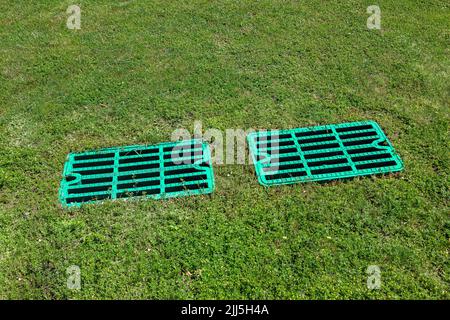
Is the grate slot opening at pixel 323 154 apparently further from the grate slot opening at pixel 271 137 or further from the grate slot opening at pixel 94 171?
the grate slot opening at pixel 94 171

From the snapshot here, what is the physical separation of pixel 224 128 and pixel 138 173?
1019mm

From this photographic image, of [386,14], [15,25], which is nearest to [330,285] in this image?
[386,14]

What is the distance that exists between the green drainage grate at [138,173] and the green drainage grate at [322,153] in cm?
57

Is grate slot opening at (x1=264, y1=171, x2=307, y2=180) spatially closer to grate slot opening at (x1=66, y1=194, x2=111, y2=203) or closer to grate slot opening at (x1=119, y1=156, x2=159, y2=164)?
grate slot opening at (x1=119, y1=156, x2=159, y2=164)

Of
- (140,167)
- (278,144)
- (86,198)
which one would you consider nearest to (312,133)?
(278,144)

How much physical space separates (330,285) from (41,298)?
2.23 metres

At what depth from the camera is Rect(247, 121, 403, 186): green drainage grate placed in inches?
168

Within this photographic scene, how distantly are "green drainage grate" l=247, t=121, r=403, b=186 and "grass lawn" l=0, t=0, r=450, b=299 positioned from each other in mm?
121

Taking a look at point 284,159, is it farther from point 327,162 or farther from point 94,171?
point 94,171

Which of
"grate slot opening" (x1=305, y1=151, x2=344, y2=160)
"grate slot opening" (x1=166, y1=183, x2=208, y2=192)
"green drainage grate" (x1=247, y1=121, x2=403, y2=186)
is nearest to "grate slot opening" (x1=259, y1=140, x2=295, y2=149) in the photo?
"green drainage grate" (x1=247, y1=121, x2=403, y2=186)

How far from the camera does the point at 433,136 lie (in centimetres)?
459

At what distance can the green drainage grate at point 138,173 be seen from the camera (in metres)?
4.12
